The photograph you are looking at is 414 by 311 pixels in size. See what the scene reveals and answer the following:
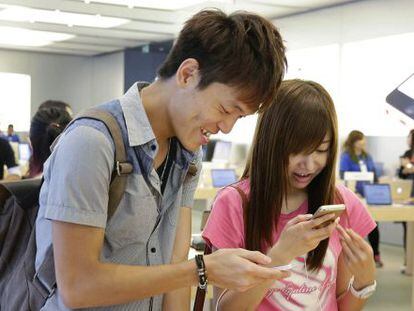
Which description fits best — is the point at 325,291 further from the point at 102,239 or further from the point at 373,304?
the point at 373,304

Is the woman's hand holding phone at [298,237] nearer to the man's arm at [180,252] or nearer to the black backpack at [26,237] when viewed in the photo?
the man's arm at [180,252]

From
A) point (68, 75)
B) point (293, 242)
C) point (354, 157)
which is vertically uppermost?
point (68, 75)

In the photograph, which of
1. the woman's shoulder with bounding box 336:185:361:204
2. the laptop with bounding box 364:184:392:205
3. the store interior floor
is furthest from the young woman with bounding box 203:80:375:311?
the laptop with bounding box 364:184:392:205

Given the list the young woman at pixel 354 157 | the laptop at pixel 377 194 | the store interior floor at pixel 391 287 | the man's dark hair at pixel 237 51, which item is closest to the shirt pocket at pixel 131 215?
the man's dark hair at pixel 237 51

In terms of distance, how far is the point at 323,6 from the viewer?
31.2ft

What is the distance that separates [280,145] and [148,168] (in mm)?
545

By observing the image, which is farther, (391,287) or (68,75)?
(68,75)

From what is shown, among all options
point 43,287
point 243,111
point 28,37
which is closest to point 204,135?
point 243,111

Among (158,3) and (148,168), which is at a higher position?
(158,3)

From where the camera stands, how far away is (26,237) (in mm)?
1414

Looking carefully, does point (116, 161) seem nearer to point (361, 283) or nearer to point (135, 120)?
point (135, 120)

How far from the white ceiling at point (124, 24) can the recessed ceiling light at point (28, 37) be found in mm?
277

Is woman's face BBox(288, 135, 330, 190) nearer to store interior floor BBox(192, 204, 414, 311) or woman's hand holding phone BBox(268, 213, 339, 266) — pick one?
woman's hand holding phone BBox(268, 213, 339, 266)

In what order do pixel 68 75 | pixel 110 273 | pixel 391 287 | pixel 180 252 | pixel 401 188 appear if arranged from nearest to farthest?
pixel 110 273
pixel 180 252
pixel 391 287
pixel 401 188
pixel 68 75
